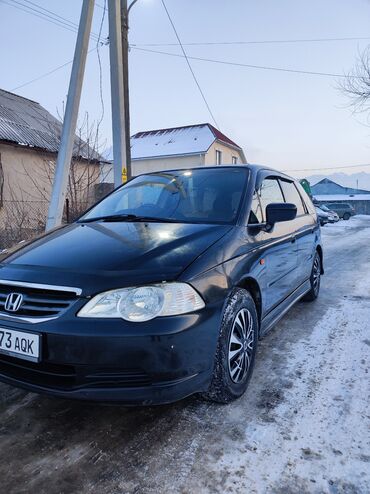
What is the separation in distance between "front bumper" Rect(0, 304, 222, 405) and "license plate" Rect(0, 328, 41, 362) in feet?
0.10

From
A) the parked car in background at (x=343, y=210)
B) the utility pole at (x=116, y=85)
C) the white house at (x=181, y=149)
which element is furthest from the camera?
the parked car in background at (x=343, y=210)

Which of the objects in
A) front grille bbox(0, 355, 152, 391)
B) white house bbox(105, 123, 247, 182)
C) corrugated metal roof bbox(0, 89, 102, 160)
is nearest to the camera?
front grille bbox(0, 355, 152, 391)

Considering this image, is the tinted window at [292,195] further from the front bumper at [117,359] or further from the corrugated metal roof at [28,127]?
the corrugated metal roof at [28,127]

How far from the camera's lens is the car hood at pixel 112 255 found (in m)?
1.97

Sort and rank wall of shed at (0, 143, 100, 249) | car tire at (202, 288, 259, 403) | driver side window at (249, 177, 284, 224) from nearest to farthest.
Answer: car tire at (202, 288, 259, 403) → driver side window at (249, 177, 284, 224) → wall of shed at (0, 143, 100, 249)

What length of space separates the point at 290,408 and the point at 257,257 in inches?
40.0

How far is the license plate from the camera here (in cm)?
190

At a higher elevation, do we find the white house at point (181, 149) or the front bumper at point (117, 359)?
the white house at point (181, 149)

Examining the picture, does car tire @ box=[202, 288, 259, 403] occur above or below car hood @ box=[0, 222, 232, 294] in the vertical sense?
below

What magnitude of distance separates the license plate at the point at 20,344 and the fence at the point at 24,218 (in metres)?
6.99

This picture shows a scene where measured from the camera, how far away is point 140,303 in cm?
190

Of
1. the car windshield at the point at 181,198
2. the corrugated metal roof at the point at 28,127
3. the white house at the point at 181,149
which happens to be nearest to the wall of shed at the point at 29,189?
the corrugated metal roof at the point at 28,127

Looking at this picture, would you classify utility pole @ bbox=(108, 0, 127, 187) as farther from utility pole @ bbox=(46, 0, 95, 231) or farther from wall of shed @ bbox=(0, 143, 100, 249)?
wall of shed @ bbox=(0, 143, 100, 249)

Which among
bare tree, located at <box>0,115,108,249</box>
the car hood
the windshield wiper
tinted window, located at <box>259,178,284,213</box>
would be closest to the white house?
bare tree, located at <box>0,115,108,249</box>
